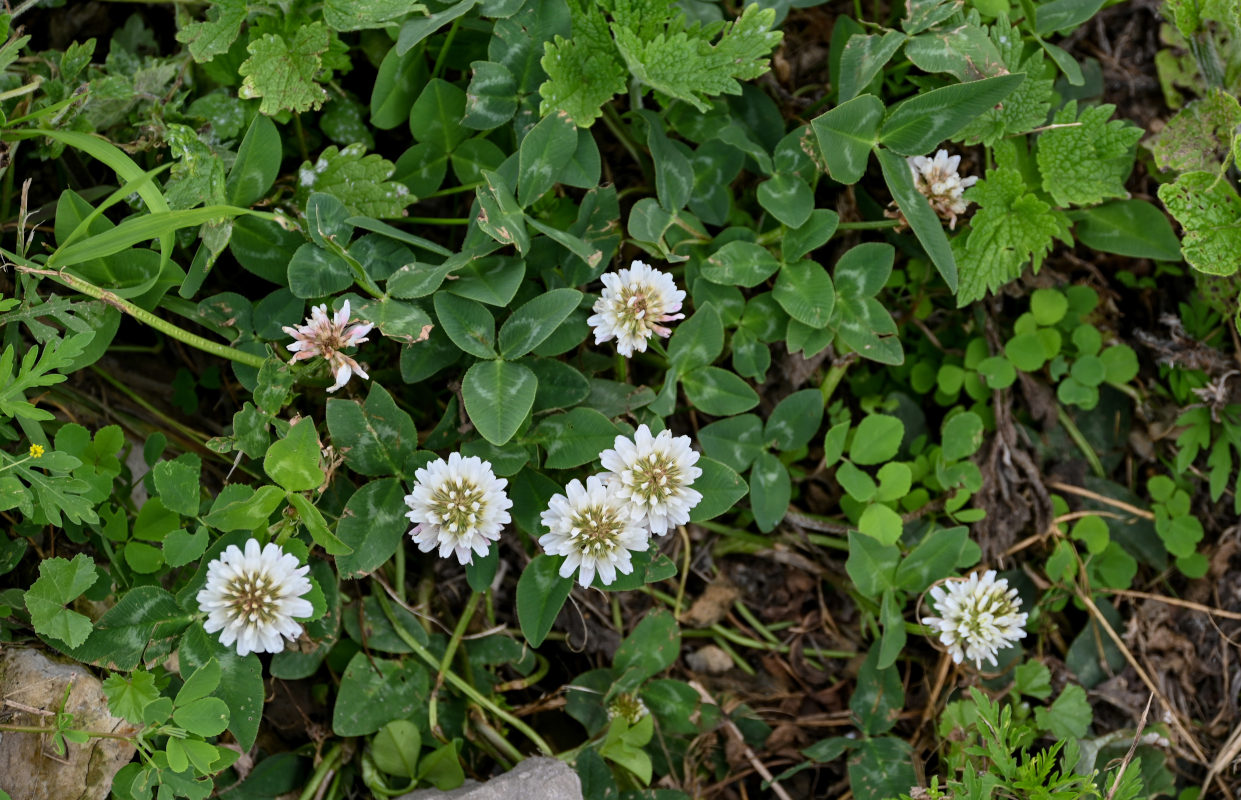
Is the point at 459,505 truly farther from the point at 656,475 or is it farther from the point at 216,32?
the point at 216,32

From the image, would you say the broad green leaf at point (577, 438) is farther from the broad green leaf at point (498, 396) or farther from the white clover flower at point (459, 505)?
the white clover flower at point (459, 505)

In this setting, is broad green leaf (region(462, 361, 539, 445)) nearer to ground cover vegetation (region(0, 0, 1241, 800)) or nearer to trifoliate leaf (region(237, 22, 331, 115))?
ground cover vegetation (region(0, 0, 1241, 800))

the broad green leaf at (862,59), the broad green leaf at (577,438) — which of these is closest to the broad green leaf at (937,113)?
the broad green leaf at (862,59)

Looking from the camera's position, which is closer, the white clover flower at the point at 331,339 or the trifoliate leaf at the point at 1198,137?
the white clover flower at the point at 331,339

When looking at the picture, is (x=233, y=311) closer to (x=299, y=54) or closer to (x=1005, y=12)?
(x=299, y=54)

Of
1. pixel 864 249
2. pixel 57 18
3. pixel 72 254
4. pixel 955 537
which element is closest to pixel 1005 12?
pixel 864 249

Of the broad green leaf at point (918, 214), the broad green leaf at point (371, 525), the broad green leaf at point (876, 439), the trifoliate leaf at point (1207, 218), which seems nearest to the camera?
the broad green leaf at point (371, 525)

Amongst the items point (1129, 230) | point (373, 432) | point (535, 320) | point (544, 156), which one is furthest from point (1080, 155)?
point (373, 432)
